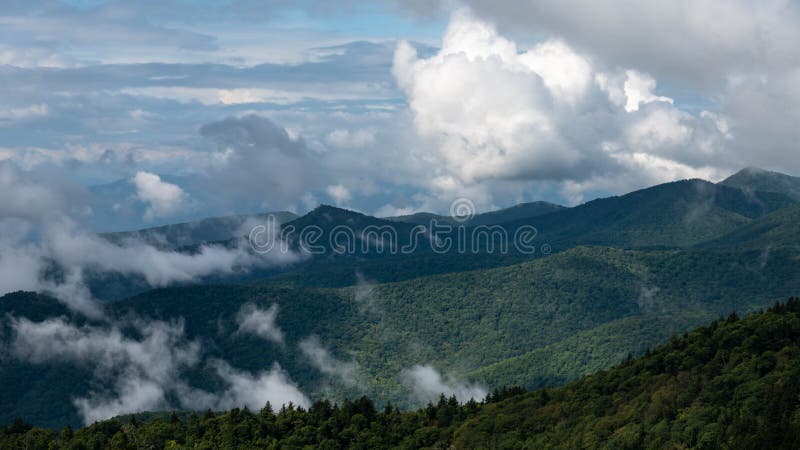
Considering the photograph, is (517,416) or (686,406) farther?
(517,416)

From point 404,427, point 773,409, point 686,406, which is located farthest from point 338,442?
point 773,409

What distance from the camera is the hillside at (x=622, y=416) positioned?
142625mm

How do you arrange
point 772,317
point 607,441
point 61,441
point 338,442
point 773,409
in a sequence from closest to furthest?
point 773,409, point 607,441, point 772,317, point 338,442, point 61,441

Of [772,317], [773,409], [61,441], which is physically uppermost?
[772,317]

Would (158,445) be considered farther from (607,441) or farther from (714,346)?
(714,346)

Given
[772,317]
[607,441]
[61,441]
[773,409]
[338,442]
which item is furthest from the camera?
[61,441]

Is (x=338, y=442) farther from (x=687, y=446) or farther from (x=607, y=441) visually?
(x=687, y=446)

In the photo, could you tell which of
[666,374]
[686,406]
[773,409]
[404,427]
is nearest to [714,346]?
[666,374]

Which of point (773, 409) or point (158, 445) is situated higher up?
point (773, 409)

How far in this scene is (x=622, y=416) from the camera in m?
161

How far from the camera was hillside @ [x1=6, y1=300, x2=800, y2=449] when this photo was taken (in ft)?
468

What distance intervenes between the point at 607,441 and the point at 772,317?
43669mm

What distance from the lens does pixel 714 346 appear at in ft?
572

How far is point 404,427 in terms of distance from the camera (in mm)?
188500
